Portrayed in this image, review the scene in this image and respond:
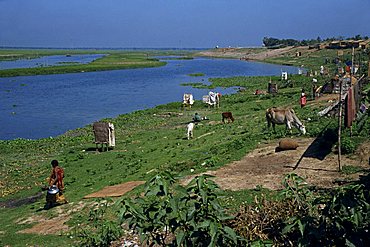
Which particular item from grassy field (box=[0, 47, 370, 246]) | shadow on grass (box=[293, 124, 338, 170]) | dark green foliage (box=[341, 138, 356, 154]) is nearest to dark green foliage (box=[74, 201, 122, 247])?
grassy field (box=[0, 47, 370, 246])

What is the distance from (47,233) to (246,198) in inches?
215

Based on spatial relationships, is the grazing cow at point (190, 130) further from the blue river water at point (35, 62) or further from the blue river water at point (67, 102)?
the blue river water at point (35, 62)

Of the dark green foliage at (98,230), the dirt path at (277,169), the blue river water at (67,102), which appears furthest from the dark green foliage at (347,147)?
the blue river water at (67,102)

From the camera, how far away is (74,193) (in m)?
15.3

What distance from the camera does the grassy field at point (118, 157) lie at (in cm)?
1328

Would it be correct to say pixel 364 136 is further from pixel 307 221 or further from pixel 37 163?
pixel 37 163

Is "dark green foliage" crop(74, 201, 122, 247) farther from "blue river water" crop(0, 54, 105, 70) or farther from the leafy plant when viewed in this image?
"blue river water" crop(0, 54, 105, 70)

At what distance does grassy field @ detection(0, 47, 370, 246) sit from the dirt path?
0.73m

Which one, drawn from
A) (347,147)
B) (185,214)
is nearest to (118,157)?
(347,147)

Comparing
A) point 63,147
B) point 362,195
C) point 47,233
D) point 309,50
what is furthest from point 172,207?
point 309,50

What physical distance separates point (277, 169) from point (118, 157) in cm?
991

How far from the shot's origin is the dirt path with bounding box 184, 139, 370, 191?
38.4 feet

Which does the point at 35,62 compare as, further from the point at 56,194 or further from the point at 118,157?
the point at 56,194

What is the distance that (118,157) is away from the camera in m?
20.8
